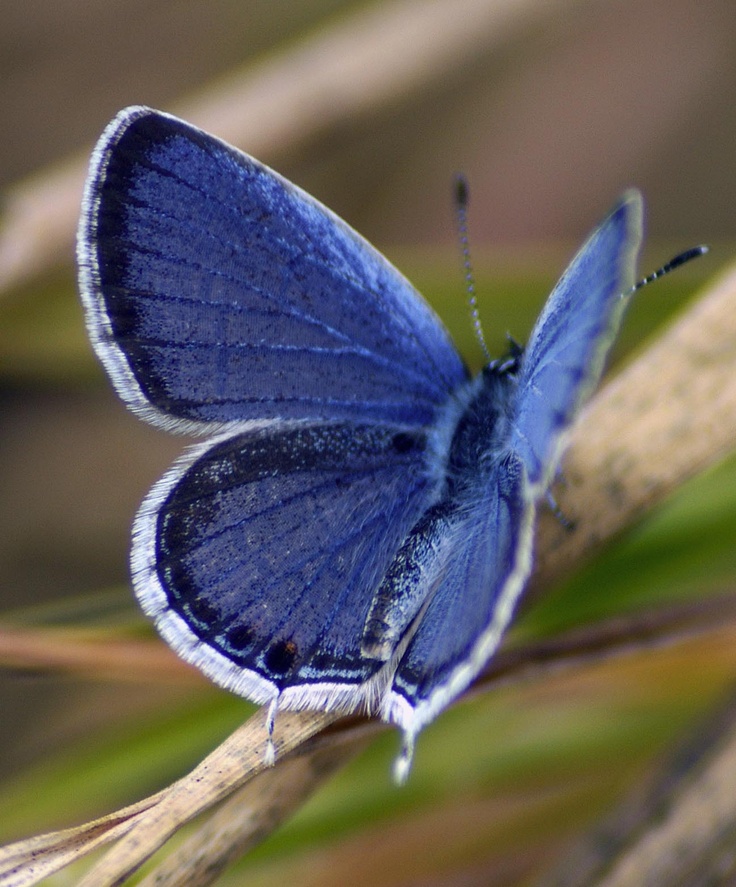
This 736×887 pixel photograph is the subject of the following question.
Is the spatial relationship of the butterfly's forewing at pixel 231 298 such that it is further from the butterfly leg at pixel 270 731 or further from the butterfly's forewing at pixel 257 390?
the butterfly leg at pixel 270 731

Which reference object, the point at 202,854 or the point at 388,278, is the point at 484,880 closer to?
the point at 202,854

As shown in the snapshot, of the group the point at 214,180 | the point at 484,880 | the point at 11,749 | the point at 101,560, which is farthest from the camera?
the point at 101,560

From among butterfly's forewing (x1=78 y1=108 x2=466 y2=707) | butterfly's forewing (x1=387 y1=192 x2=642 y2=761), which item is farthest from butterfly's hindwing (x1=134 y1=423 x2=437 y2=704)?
butterfly's forewing (x1=387 y1=192 x2=642 y2=761)

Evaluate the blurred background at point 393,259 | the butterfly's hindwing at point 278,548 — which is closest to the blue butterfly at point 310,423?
the butterfly's hindwing at point 278,548

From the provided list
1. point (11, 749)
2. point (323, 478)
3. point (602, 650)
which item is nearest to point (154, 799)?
point (323, 478)

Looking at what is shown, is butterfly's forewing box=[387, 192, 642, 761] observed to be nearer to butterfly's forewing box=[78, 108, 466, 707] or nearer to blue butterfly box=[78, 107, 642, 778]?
blue butterfly box=[78, 107, 642, 778]

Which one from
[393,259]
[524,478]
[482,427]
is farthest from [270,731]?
[393,259]

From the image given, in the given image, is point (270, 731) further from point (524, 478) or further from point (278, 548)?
point (524, 478)
